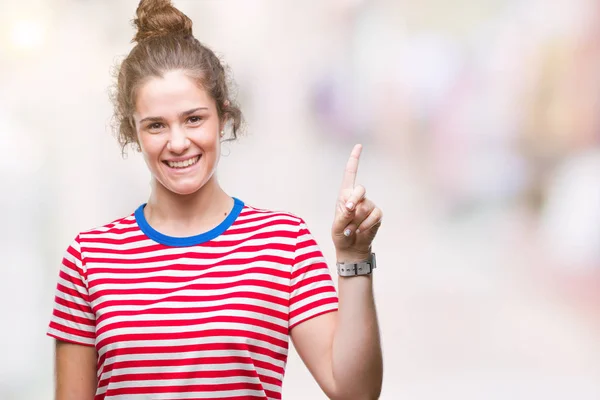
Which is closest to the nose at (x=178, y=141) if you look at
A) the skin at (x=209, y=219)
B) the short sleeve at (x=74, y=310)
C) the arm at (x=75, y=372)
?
the skin at (x=209, y=219)

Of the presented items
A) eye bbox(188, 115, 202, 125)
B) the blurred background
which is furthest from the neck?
the blurred background

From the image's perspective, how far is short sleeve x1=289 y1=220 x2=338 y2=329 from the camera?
4.78 ft

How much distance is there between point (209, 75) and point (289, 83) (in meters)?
1.15

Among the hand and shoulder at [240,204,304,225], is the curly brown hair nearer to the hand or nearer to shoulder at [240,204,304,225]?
shoulder at [240,204,304,225]

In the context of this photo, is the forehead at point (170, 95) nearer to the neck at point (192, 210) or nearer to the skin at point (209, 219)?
the skin at point (209, 219)

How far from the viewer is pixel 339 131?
8.82 feet

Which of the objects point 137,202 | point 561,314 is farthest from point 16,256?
point 561,314

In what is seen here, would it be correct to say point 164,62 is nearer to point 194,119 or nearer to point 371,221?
point 194,119

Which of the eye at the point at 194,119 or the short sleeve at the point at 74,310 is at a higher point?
the eye at the point at 194,119

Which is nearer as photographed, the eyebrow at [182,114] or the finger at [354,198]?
the finger at [354,198]

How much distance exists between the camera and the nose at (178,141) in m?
1.46

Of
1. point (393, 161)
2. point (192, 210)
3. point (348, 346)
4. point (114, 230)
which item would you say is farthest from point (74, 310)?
point (393, 161)

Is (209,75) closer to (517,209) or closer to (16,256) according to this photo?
(16,256)

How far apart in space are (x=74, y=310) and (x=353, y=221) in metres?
0.52
